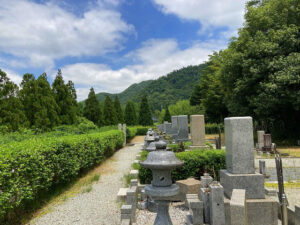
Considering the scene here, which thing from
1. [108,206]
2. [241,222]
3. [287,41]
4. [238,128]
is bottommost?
[108,206]

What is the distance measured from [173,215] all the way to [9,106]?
12901 mm

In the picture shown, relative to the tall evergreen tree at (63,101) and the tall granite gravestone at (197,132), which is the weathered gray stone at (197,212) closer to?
the tall granite gravestone at (197,132)

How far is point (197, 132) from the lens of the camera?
422 inches

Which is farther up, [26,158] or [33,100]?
[33,100]

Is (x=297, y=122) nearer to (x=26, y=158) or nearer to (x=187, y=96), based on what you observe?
(x=26, y=158)

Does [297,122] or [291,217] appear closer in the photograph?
[291,217]

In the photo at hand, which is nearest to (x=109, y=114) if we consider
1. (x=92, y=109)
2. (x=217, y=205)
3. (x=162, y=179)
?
(x=92, y=109)

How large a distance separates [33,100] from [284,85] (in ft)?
58.9

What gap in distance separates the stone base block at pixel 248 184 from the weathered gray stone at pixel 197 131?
577cm

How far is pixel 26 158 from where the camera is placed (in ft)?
17.0

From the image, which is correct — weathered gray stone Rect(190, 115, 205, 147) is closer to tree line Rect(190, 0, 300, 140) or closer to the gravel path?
the gravel path

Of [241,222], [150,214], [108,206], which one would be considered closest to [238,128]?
[241,222]

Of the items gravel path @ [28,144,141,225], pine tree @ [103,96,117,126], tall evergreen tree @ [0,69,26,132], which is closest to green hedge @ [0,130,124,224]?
gravel path @ [28,144,141,225]

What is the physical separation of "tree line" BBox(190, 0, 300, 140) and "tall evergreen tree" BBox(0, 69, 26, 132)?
1570 centimetres
